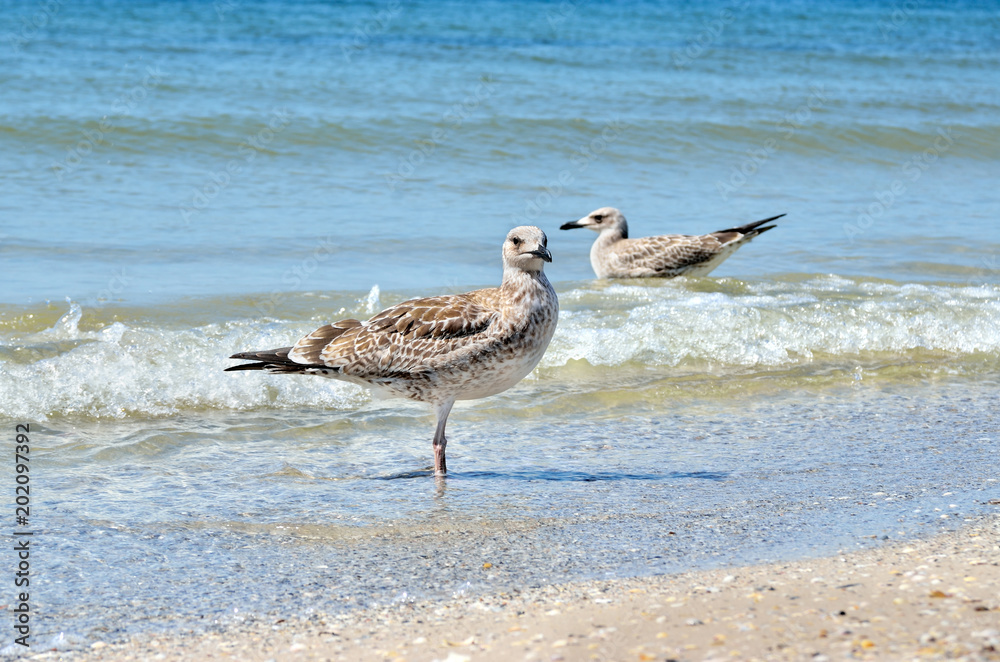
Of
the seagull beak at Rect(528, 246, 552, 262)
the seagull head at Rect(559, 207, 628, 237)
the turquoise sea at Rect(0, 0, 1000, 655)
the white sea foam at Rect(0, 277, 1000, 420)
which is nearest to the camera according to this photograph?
the turquoise sea at Rect(0, 0, 1000, 655)

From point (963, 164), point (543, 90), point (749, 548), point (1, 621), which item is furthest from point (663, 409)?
point (543, 90)

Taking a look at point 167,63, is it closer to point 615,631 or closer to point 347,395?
point 347,395

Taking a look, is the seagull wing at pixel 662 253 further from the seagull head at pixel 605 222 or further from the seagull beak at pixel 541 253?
the seagull beak at pixel 541 253

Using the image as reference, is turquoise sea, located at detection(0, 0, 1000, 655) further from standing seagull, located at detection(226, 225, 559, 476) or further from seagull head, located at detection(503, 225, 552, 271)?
seagull head, located at detection(503, 225, 552, 271)

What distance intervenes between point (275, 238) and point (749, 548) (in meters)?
7.32

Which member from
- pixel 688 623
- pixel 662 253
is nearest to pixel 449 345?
pixel 688 623

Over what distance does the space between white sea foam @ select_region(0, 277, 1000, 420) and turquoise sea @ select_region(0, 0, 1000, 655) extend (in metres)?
0.03

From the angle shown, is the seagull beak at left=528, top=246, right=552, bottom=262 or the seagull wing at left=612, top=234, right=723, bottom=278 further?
the seagull wing at left=612, top=234, right=723, bottom=278

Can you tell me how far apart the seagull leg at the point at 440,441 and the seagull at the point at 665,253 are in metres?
4.77

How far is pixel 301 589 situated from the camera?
384 cm

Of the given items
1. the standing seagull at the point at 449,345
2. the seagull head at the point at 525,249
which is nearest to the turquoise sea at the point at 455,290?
the standing seagull at the point at 449,345

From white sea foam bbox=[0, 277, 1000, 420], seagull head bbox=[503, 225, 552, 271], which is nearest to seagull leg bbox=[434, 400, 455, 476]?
seagull head bbox=[503, 225, 552, 271]

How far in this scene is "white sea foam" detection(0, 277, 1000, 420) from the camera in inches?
257

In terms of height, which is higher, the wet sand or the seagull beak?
the seagull beak
